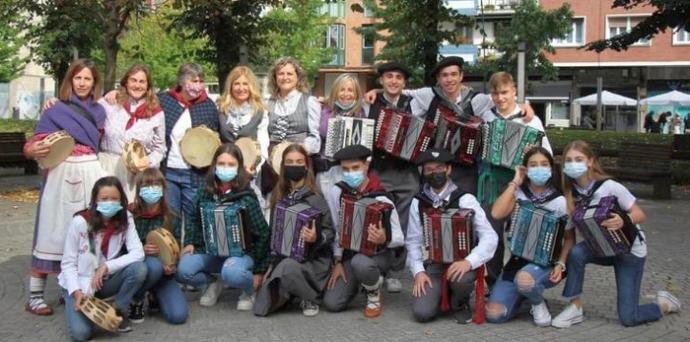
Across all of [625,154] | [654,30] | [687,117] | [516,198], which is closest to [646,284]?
[516,198]

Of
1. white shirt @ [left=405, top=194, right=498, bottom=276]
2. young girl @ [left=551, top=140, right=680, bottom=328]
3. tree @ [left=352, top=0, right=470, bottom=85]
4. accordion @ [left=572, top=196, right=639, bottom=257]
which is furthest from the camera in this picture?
tree @ [left=352, top=0, right=470, bottom=85]

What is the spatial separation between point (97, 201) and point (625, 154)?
12977mm

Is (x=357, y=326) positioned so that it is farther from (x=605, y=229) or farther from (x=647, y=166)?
(x=647, y=166)

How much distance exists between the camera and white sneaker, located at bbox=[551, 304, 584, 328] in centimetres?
597

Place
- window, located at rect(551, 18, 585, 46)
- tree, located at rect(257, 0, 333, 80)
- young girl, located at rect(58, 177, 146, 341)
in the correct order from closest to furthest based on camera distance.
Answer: young girl, located at rect(58, 177, 146, 341) → tree, located at rect(257, 0, 333, 80) → window, located at rect(551, 18, 585, 46)

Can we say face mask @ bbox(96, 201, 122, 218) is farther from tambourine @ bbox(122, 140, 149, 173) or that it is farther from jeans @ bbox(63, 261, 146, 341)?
tambourine @ bbox(122, 140, 149, 173)

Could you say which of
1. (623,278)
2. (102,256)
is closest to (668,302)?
(623,278)

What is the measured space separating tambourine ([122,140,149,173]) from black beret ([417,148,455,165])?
2.37m

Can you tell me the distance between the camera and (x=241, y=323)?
243 inches

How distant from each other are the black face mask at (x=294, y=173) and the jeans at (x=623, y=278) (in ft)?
7.46

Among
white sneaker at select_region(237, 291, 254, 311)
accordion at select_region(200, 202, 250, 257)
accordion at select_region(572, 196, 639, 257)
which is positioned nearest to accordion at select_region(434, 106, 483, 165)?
accordion at select_region(572, 196, 639, 257)

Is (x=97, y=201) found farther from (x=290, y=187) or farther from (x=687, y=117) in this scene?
(x=687, y=117)

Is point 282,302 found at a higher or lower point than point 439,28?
lower

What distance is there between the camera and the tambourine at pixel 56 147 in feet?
20.3
